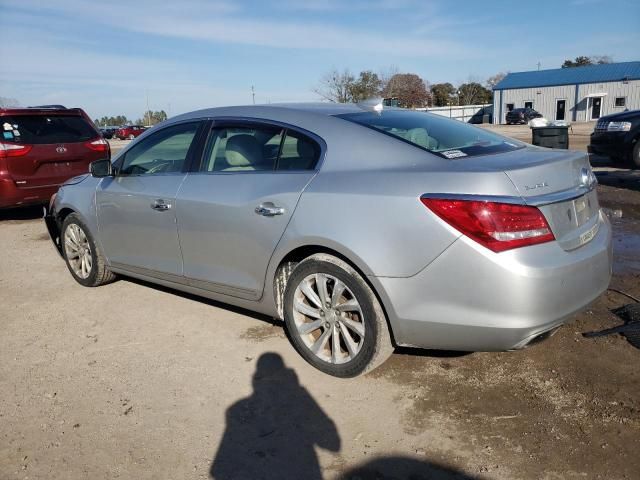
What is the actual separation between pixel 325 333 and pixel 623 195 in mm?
7432

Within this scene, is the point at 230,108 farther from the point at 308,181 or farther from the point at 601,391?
the point at 601,391

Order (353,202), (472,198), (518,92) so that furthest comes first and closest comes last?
(518,92)
(353,202)
(472,198)

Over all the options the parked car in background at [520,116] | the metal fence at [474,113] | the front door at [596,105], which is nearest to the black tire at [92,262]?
the parked car in background at [520,116]

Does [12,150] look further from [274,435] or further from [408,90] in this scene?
[408,90]

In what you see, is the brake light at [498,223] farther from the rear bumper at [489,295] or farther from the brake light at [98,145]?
the brake light at [98,145]

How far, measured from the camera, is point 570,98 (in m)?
54.8

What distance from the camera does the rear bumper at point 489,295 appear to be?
2658 mm

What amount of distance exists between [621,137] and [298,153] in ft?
35.0

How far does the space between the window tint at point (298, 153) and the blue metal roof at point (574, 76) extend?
57212 millimetres

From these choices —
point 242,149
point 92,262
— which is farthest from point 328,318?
point 92,262

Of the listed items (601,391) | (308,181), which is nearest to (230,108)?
(308,181)

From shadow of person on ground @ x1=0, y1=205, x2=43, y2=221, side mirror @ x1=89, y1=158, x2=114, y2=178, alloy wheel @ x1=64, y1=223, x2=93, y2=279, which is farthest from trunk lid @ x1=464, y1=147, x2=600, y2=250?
shadow of person on ground @ x1=0, y1=205, x2=43, y2=221

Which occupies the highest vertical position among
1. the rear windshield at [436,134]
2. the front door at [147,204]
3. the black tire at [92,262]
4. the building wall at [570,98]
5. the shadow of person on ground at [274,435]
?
the building wall at [570,98]

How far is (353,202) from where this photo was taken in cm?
304
